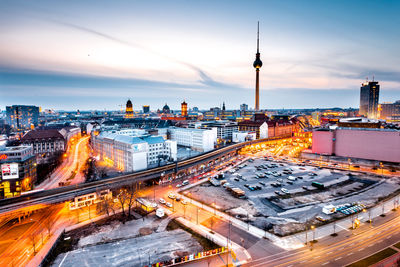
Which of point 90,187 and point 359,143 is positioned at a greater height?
point 359,143

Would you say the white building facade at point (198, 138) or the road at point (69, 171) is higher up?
the white building facade at point (198, 138)

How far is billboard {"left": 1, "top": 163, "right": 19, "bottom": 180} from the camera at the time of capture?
163 feet

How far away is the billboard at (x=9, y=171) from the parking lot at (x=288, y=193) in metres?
42.8

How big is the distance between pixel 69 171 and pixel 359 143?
10503cm

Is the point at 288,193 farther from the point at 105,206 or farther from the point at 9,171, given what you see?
the point at 9,171

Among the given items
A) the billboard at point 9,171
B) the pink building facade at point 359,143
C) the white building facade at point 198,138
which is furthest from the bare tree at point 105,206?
the pink building facade at point 359,143

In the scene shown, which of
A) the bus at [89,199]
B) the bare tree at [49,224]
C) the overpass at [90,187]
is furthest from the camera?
the bus at [89,199]

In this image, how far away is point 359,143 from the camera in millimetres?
78875

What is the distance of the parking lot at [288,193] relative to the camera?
3888 cm

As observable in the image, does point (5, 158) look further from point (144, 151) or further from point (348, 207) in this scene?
point (348, 207)

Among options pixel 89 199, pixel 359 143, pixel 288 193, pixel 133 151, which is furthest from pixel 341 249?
pixel 359 143

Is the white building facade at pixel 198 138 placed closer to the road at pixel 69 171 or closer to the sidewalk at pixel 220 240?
the road at pixel 69 171

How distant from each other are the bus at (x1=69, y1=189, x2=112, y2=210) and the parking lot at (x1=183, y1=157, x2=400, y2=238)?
64.9ft

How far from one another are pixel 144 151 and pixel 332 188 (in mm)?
55259
